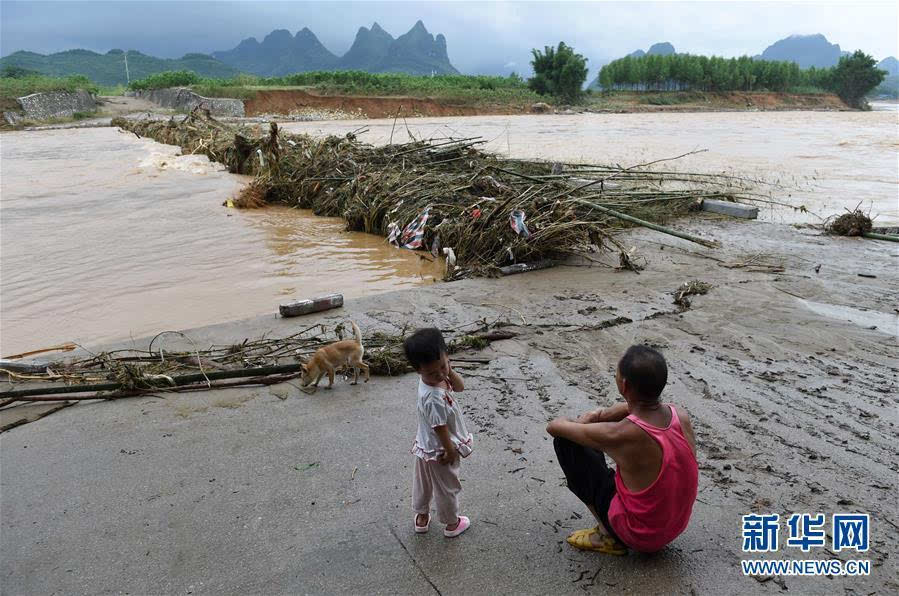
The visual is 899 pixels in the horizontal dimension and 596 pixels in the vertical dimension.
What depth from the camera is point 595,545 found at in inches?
96.2

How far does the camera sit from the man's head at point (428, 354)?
7.84 feet

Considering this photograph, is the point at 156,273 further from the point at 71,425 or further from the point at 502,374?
the point at 502,374

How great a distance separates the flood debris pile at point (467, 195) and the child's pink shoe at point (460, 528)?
4364 millimetres

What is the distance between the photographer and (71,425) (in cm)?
377

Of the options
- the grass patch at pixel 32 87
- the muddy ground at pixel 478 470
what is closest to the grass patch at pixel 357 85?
the grass patch at pixel 32 87

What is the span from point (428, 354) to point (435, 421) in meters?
0.30

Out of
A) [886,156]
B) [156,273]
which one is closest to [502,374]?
[156,273]

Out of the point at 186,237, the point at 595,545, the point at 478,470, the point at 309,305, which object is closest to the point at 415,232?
the point at 309,305

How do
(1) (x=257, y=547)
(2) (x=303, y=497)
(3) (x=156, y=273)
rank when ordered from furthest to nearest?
1. (3) (x=156, y=273)
2. (2) (x=303, y=497)
3. (1) (x=257, y=547)

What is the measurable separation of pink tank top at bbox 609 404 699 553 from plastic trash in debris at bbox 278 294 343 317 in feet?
13.1

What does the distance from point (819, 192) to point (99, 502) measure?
1328 cm

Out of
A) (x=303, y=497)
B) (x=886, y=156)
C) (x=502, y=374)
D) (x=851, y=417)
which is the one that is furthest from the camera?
(x=886, y=156)

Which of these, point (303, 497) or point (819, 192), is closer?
point (303, 497)

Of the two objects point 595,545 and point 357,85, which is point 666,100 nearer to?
point 357,85
